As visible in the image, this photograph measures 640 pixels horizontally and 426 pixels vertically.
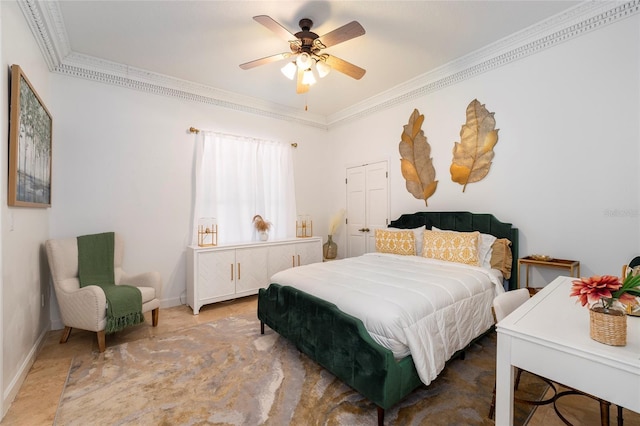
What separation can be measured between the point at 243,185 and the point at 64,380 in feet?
9.38

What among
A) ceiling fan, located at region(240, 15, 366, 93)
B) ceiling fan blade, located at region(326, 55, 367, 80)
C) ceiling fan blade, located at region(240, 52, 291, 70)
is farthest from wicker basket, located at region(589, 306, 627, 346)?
ceiling fan blade, located at region(240, 52, 291, 70)

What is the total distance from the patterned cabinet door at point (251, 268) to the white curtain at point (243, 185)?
0.39 m

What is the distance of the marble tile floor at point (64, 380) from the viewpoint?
5.48ft

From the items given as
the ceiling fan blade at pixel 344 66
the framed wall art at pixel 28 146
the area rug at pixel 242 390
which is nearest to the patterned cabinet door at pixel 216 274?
the area rug at pixel 242 390

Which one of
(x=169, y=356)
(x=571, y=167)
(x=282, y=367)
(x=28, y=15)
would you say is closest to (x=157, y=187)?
(x=28, y=15)

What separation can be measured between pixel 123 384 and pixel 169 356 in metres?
0.41

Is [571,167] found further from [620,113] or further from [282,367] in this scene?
[282,367]

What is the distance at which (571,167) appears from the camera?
8.69 ft

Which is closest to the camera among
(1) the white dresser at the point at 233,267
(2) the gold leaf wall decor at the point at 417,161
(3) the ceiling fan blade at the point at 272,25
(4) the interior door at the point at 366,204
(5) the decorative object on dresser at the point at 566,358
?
(5) the decorative object on dresser at the point at 566,358

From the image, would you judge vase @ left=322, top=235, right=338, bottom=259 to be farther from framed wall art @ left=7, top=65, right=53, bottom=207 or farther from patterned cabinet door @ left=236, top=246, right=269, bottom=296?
framed wall art @ left=7, top=65, right=53, bottom=207

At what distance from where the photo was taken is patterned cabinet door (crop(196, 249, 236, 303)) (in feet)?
11.6

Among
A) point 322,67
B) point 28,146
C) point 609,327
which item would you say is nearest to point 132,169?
point 28,146

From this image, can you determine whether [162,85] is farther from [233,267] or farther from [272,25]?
[233,267]

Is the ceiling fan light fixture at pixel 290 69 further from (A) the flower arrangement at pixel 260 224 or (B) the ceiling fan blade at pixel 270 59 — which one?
(A) the flower arrangement at pixel 260 224
